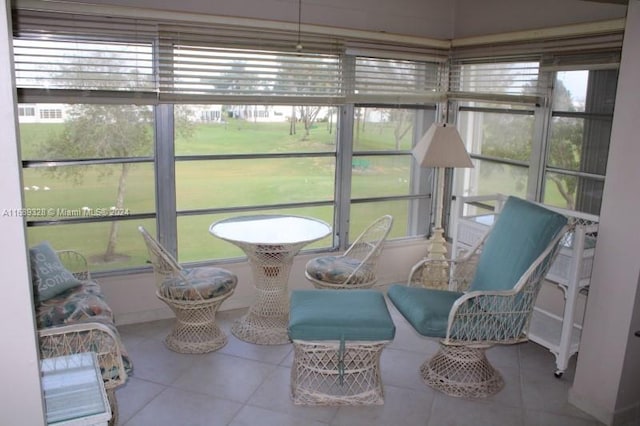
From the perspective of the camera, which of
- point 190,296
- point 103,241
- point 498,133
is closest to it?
point 190,296

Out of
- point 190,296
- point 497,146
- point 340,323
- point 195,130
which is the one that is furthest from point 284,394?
point 497,146

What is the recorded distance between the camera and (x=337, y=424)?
9.30 feet

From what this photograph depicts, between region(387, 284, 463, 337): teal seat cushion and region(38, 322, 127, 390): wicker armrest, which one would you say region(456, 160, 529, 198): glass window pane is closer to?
region(387, 284, 463, 337): teal seat cushion

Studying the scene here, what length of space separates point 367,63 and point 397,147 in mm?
796

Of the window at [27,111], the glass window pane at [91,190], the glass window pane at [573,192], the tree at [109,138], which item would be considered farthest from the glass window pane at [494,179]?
the window at [27,111]

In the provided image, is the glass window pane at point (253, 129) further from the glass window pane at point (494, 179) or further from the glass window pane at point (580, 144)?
the glass window pane at point (580, 144)

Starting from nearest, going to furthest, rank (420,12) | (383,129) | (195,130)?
(195,130) → (420,12) → (383,129)

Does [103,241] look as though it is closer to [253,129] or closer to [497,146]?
[253,129]

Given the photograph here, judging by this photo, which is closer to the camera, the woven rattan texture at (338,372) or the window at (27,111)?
the woven rattan texture at (338,372)

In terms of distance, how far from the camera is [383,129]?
187 inches

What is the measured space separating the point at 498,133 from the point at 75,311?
130 inches

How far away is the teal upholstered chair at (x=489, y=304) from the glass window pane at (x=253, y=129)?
1578 mm

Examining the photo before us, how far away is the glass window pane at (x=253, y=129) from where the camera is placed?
4.03 metres

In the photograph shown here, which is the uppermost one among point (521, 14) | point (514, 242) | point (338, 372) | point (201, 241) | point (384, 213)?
point (521, 14)
